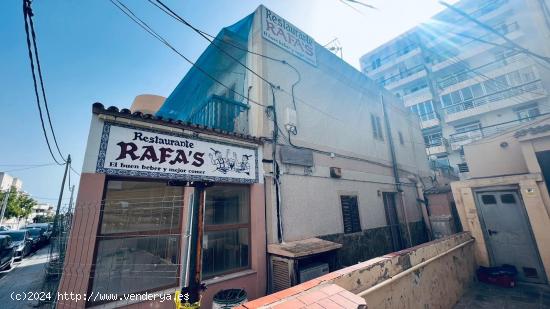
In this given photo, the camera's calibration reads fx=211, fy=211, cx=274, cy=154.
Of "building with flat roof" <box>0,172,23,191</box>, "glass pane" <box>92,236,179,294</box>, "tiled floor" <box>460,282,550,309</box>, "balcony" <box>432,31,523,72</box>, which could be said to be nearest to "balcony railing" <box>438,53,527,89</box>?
"balcony" <box>432,31,523,72</box>

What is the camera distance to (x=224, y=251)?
198 inches

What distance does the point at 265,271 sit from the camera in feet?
16.7

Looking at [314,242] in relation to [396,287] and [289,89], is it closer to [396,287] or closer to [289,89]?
[396,287]

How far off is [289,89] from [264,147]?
8.71 ft

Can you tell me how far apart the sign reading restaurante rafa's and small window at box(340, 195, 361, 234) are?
4.02 metres

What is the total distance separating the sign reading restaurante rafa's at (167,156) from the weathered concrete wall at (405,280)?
2.98 meters

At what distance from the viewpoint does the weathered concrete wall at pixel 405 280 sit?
2.46 meters

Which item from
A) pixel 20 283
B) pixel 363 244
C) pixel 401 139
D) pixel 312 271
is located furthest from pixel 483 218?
pixel 20 283

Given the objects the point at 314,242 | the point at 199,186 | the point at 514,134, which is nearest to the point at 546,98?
the point at 514,134

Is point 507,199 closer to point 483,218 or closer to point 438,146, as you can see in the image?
point 483,218

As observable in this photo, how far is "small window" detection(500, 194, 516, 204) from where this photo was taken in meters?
6.95

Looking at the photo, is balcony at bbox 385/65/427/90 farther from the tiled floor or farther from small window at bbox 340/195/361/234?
the tiled floor

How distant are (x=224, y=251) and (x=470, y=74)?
102ft

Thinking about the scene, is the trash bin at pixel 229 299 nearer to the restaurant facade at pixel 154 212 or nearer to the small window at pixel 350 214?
the restaurant facade at pixel 154 212
